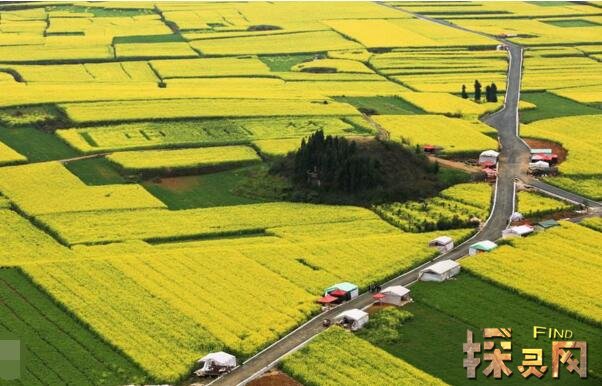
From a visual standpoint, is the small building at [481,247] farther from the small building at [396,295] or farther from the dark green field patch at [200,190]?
the dark green field patch at [200,190]

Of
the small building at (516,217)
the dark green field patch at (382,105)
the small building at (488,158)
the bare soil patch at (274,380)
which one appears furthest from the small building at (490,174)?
the bare soil patch at (274,380)

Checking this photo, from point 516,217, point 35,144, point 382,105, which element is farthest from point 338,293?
point 382,105

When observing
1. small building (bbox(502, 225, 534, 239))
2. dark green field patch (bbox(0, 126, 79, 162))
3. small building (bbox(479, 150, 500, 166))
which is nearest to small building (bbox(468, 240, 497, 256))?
small building (bbox(502, 225, 534, 239))

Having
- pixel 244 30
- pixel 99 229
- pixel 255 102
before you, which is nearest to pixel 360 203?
pixel 99 229

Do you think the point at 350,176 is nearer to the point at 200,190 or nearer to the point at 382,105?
the point at 200,190

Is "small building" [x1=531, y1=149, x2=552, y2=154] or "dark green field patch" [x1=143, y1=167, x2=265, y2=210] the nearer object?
"dark green field patch" [x1=143, y1=167, x2=265, y2=210]

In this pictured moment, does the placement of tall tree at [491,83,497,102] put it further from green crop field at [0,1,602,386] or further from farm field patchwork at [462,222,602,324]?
farm field patchwork at [462,222,602,324]

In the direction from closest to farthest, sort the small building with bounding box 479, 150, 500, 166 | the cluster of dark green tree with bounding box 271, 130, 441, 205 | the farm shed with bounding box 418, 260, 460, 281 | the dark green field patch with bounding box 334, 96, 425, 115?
the farm shed with bounding box 418, 260, 460, 281
the cluster of dark green tree with bounding box 271, 130, 441, 205
the small building with bounding box 479, 150, 500, 166
the dark green field patch with bounding box 334, 96, 425, 115
